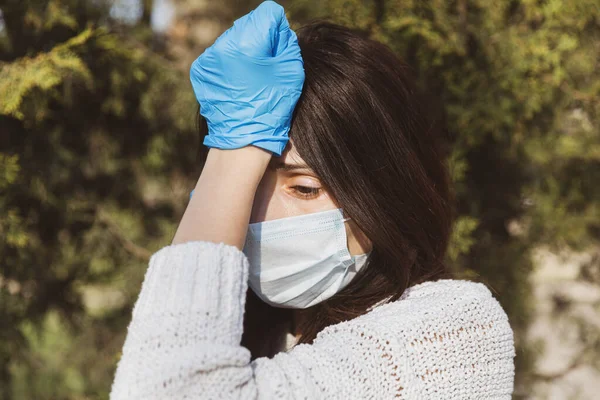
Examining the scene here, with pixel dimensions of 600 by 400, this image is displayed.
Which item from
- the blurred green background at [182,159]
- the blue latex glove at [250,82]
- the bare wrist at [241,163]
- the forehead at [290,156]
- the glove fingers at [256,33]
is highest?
the glove fingers at [256,33]

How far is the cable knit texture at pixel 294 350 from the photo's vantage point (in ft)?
3.69

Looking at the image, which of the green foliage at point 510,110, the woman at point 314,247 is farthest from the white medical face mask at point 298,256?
the green foliage at point 510,110

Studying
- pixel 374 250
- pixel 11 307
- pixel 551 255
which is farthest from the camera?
pixel 551 255

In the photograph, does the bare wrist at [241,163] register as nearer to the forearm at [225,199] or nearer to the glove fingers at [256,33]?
the forearm at [225,199]

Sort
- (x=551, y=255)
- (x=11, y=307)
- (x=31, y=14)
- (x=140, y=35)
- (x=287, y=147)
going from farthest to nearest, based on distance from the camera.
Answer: (x=551, y=255)
(x=140, y=35)
(x=11, y=307)
(x=31, y=14)
(x=287, y=147)

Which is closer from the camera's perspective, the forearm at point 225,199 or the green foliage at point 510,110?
the forearm at point 225,199

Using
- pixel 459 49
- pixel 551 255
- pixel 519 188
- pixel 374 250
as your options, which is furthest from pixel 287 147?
pixel 551 255

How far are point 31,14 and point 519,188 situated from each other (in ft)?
6.88

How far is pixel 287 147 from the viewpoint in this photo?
4.90 feet

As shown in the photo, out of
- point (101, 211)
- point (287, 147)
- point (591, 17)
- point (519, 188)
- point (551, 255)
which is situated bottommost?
point (551, 255)

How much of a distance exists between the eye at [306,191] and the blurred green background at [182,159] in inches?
31.5

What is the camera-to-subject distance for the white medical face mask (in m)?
1.53

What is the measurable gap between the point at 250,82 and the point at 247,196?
272mm

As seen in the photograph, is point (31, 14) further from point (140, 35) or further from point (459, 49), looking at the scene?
point (459, 49)
